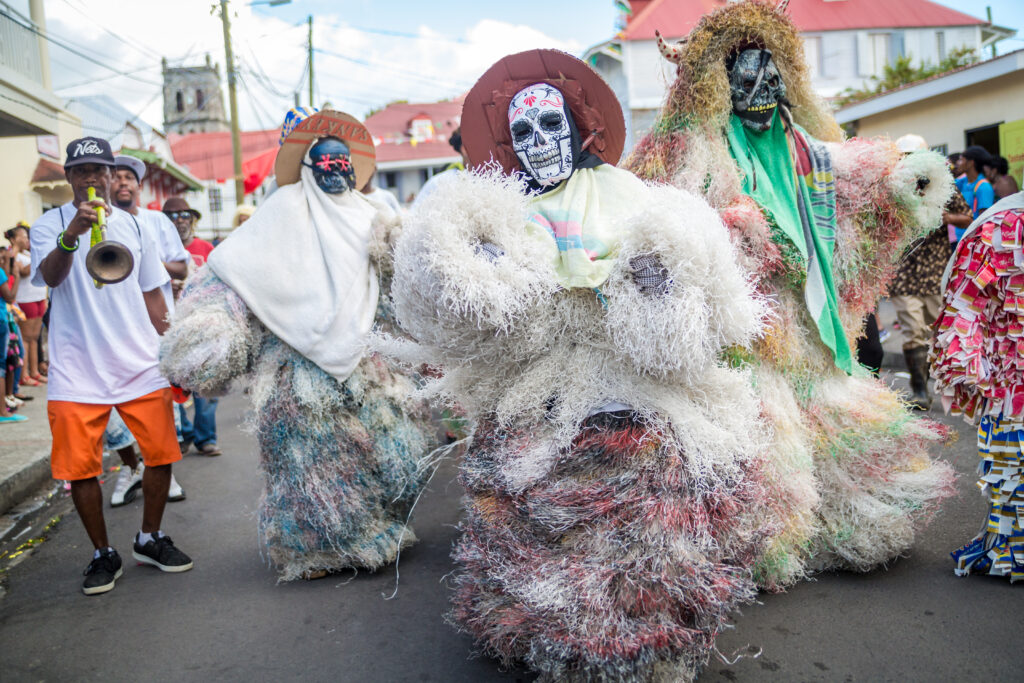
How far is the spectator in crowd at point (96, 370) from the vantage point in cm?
430

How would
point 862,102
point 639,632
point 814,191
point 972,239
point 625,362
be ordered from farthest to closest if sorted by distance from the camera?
point 862,102 → point 814,191 → point 972,239 → point 625,362 → point 639,632

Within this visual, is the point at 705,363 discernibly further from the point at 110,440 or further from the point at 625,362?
the point at 110,440

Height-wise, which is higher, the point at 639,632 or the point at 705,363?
the point at 705,363

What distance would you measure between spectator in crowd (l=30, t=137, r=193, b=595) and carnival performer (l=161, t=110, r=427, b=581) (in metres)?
0.53

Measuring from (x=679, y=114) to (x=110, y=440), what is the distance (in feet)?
14.4

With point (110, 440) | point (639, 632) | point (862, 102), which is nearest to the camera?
point (639, 632)

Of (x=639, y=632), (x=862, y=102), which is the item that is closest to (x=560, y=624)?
(x=639, y=632)

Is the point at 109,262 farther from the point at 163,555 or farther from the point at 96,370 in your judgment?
the point at 163,555

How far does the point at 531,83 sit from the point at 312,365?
1.83m

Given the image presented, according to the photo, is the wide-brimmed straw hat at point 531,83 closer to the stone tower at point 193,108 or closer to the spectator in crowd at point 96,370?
the spectator in crowd at point 96,370

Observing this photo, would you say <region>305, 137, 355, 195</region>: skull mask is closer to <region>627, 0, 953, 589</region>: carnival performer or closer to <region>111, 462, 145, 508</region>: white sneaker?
<region>627, 0, 953, 589</region>: carnival performer

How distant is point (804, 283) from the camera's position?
12.3ft

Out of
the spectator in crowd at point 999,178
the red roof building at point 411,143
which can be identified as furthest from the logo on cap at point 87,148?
the red roof building at point 411,143

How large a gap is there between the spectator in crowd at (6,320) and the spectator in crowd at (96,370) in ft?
16.9
